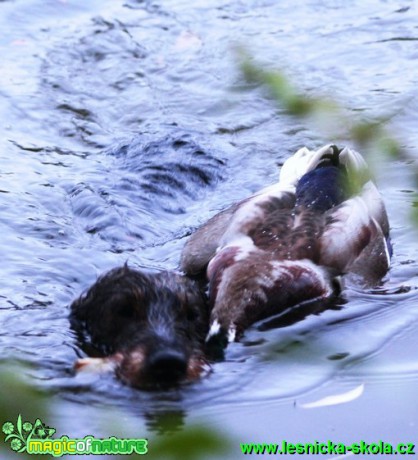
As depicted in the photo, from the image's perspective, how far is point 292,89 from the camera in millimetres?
10812

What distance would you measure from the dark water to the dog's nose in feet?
0.31

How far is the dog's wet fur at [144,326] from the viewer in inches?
247

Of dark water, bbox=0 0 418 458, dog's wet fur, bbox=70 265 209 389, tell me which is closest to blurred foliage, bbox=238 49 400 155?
dark water, bbox=0 0 418 458

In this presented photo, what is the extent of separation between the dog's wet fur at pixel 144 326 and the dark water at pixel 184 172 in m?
0.10

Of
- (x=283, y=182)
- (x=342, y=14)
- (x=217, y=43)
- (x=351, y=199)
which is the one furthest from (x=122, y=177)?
(x=342, y=14)

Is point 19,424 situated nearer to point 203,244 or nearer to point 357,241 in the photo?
point 203,244

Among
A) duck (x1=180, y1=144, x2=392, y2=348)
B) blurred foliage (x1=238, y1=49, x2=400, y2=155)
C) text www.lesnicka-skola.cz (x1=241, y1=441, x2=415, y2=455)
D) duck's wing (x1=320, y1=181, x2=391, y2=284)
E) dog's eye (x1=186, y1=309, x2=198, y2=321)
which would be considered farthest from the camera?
blurred foliage (x1=238, y1=49, x2=400, y2=155)

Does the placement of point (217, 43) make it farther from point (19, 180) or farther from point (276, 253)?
point (276, 253)

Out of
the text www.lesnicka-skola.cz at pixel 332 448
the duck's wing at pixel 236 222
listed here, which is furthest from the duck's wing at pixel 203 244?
the text www.lesnicka-skola.cz at pixel 332 448

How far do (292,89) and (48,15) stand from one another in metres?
3.05

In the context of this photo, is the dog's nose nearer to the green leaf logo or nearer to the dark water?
the dark water

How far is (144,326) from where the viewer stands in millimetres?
6559

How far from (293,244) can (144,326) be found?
4.25 feet

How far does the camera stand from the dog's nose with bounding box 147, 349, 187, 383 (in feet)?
20.5
